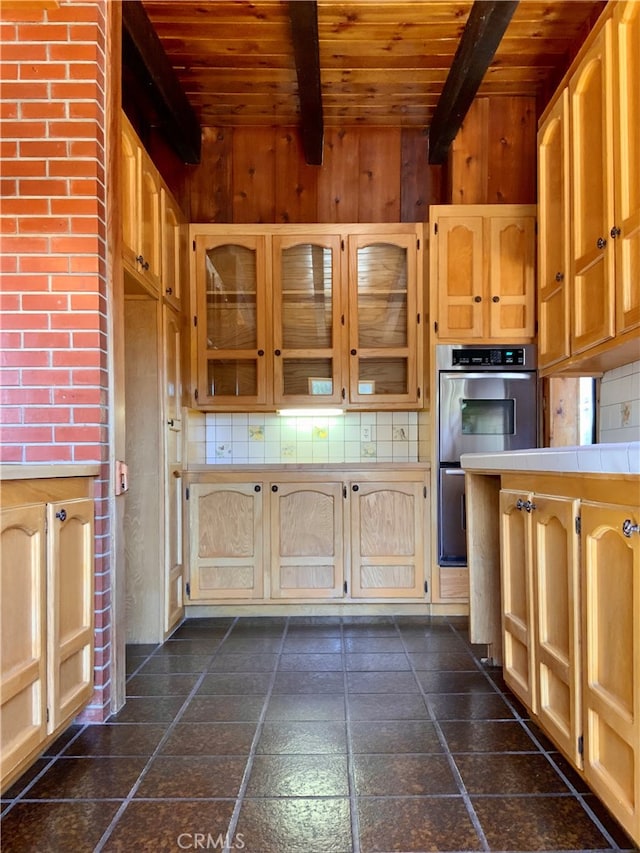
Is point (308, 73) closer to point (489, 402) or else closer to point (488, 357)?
point (488, 357)

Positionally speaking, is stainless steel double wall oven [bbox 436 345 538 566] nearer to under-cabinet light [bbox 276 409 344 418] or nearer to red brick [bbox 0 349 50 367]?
under-cabinet light [bbox 276 409 344 418]

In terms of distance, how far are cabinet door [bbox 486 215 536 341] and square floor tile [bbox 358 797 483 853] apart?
2.24 meters

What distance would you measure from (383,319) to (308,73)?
1.28 m

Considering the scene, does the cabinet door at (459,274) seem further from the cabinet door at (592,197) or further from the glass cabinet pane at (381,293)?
the cabinet door at (592,197)

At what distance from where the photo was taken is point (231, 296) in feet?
10.2

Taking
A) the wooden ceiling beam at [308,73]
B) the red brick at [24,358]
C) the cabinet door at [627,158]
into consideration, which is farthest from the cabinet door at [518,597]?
the wooden ceiling beam at [308,73]

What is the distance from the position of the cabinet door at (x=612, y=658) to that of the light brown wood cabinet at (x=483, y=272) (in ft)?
5.96

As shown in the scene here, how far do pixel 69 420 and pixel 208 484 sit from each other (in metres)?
1.24

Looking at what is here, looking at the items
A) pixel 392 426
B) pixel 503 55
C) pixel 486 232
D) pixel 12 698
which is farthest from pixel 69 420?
pixel 503 55

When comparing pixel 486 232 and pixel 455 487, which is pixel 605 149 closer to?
pixel 486 232

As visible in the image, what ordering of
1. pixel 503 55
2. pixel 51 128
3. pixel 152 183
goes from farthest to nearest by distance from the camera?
pixel 503 55 → pixel 152 183 → pixel 51 128

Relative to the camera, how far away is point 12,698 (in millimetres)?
1333

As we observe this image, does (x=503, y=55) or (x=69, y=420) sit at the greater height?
(x=503, y=55)

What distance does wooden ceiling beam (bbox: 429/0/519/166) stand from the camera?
2.18 metres
